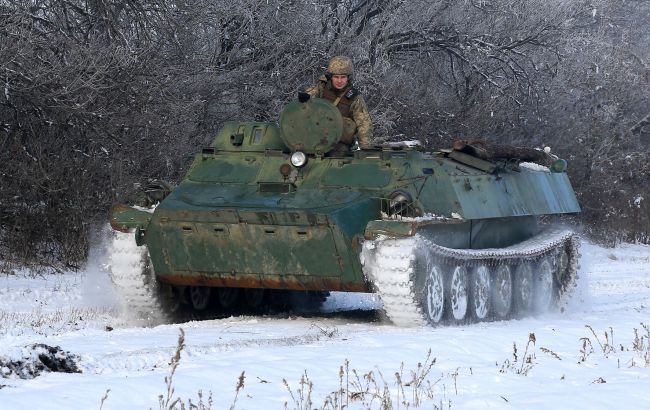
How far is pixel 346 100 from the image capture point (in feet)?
45.5

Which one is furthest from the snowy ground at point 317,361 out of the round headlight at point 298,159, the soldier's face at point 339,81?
the soldier's face at point 339,81

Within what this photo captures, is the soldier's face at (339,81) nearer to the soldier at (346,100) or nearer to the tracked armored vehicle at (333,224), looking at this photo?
the soldier at (346,100)

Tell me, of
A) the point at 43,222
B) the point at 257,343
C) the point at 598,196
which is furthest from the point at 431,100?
the point at 257,343

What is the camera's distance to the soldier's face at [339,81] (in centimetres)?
1389

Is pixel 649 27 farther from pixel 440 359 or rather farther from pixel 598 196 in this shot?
pixel 440 359

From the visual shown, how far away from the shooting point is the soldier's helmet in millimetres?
13594

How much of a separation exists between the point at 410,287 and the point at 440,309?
853 mm

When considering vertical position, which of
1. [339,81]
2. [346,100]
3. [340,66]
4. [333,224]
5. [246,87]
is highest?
[246,87]

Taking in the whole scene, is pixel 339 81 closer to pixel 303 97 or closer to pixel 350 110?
pixel 350 110

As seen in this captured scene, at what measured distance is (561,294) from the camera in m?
15.6

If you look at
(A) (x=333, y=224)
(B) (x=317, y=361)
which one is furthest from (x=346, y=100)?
(B) (x=317, y=361)

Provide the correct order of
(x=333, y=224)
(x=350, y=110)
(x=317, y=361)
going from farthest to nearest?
(x=350, y=110) → (x=333, y=224) → (x=317, y=361)

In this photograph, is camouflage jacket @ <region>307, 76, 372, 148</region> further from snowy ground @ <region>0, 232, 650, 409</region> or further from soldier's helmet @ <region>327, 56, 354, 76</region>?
snowy ground @ <region>0, 232, 650, 409</region>

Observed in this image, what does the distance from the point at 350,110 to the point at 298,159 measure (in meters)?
1.22
